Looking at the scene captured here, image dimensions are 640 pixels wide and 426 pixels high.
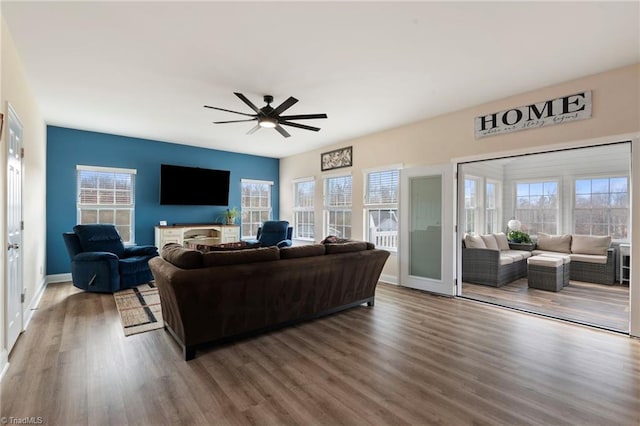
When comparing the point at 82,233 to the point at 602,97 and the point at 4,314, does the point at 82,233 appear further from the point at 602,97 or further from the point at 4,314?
the point at 602,97

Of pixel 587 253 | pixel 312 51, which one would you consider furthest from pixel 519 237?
pixel 312 51

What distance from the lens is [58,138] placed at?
551cm

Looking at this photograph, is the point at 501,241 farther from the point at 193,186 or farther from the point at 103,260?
the point at 103,260

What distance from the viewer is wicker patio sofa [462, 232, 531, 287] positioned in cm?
529

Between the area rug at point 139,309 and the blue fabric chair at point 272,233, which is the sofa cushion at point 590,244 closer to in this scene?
the blue fabric chair at point 272,233

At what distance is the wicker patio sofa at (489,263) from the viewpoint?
5289mm

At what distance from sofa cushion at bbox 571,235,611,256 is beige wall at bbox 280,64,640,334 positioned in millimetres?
3251

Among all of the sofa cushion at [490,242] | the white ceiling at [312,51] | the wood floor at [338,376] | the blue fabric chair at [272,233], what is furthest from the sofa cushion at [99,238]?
the sofa cushion at [490,242]

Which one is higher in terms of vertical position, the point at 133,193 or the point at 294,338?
the point at 133,193

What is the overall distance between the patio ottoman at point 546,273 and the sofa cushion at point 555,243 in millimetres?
1535

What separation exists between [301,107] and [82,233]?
13.5ft

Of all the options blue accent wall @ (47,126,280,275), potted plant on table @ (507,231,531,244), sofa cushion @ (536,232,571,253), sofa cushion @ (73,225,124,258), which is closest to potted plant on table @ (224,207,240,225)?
→ blue accent wall @ (47,126,280,275)

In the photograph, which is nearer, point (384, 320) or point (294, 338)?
point (294, 338)

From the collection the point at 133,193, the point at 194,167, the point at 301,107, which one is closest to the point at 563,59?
the point at 301,107
